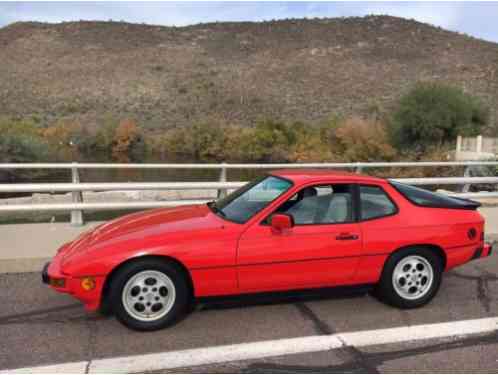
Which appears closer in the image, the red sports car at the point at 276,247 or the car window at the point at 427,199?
the red sports car at the point at 276,247

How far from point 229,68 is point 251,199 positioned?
74924 millimetres

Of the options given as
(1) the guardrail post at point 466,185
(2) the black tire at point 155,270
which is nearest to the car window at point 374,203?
(2) the black tire at point 155,270

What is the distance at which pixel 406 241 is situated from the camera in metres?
4.68

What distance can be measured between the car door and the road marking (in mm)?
538

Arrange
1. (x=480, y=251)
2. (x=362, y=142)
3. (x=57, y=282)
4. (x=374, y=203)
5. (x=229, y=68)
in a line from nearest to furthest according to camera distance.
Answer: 1. (x=57, y=282)
2. (x=374, y=203)
3. (x=480, y=251)
4. (x=362, y=142)
5. (x=229, y=68)

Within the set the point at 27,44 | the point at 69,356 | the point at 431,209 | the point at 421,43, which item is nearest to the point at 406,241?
the point at 431,209

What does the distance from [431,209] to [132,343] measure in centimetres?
310

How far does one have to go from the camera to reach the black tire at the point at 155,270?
4.07 metres

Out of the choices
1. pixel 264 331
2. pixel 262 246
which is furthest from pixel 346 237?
pixel 264 331

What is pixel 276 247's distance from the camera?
4.34m

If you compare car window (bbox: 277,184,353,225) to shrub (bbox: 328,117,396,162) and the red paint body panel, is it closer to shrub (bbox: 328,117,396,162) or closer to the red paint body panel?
the red paint body panel

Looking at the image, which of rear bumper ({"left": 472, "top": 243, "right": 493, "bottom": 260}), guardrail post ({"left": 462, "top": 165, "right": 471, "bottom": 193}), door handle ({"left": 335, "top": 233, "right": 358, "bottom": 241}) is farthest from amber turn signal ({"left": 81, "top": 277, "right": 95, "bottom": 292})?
guardrail post ({"left": 462, "top": 165, "right": 471, "bottom": 193})

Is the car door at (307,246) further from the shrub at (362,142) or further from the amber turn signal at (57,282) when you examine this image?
the shrub at (362,142)

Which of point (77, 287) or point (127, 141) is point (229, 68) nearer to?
point (127, 141)
